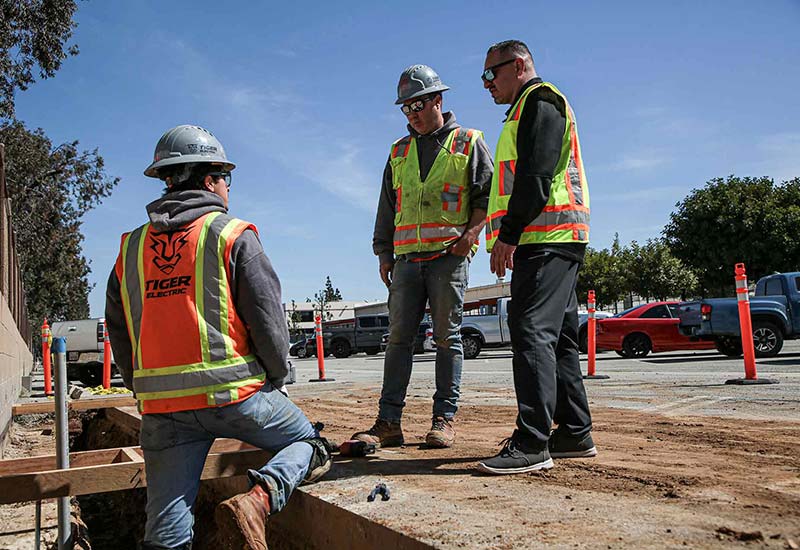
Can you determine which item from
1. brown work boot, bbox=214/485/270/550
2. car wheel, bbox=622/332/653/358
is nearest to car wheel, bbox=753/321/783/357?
car wheel, bbox=622/332/653/358

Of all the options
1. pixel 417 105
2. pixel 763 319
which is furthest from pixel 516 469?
pixel 763 319

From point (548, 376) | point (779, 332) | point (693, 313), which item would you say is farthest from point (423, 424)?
point (693, 313)

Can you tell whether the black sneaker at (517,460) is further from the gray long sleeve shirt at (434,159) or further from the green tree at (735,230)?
the green tree at (735,230)

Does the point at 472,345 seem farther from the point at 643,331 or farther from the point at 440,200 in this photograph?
the point at 440,200

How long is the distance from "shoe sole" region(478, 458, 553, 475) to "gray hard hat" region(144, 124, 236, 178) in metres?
1.82

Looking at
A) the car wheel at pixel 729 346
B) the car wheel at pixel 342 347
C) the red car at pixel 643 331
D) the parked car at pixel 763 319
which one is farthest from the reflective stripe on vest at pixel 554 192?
the car wheel at pixel 342 347

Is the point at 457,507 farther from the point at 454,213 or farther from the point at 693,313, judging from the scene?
the point at 693,313

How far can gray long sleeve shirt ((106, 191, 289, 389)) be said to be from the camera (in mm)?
2980

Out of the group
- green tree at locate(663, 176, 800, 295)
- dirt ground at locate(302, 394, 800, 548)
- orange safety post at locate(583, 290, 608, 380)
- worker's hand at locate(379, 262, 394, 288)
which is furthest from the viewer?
green tree at locate(663, 176, 800, 295)

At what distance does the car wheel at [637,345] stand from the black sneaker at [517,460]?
16428 millimetres

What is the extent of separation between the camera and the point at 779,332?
1515 cm

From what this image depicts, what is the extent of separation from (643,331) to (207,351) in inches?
690

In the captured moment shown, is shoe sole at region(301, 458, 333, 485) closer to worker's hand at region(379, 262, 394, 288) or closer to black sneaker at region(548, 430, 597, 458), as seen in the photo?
black sneaker at region(548, 430, 597, 458)

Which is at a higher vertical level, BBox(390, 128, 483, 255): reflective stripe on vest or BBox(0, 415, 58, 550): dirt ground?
BBox(390, 128, 483, 255): reflective stripe on vest
